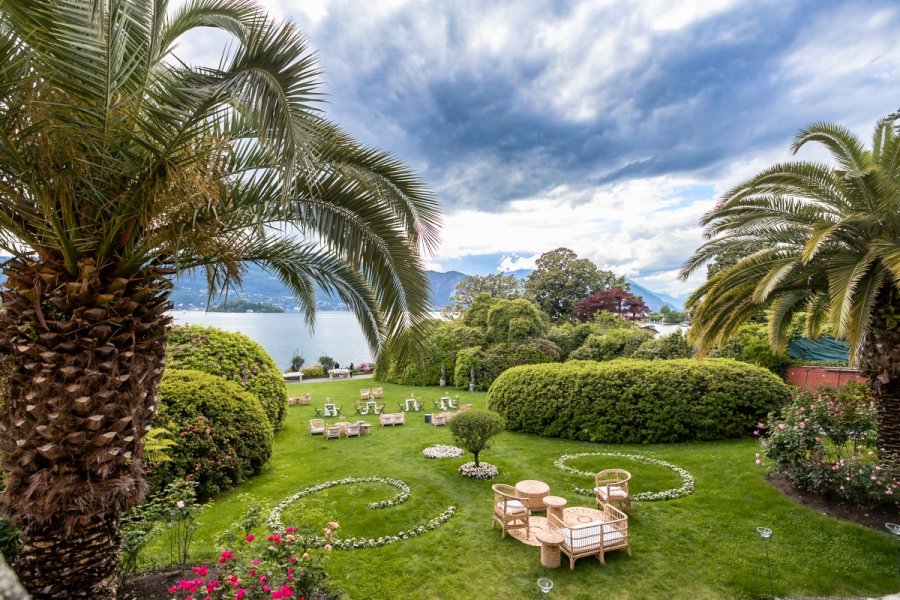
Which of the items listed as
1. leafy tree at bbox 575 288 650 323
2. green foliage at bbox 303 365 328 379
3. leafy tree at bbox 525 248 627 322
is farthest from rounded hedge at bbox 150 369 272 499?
leafy tree at bbox 525 248 627 322

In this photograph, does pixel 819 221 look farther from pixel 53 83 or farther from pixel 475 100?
pixel 53 83

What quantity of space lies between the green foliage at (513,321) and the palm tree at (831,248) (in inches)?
483

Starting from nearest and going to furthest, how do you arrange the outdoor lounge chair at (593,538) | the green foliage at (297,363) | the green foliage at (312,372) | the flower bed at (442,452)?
the outdoor lounge chair at (593,538), the flower bed at (442,452), the green foliage at (312,372), the green foliage at (297,363)

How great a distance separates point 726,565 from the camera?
593 cm

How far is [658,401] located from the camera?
11453 millimetres

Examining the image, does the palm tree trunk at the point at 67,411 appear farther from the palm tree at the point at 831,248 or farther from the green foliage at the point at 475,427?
the palm tree at the point at 831,248

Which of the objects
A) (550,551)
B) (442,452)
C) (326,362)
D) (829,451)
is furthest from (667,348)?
(326,362)

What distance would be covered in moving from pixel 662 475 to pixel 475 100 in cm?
A: 1120

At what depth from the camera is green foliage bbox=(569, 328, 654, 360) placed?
18.0 m

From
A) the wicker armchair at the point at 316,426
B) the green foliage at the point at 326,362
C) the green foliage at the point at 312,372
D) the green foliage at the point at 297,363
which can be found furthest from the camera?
the green foliage at the point at 297,363

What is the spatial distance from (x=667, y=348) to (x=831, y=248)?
9.78 metres

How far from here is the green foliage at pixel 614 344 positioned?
18000 millimetres

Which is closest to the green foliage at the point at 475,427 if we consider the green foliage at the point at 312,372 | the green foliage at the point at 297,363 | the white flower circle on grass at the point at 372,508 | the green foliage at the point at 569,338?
the white flower circle on grass at the point at 372,508

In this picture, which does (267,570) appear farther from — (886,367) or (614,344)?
(614,344)
